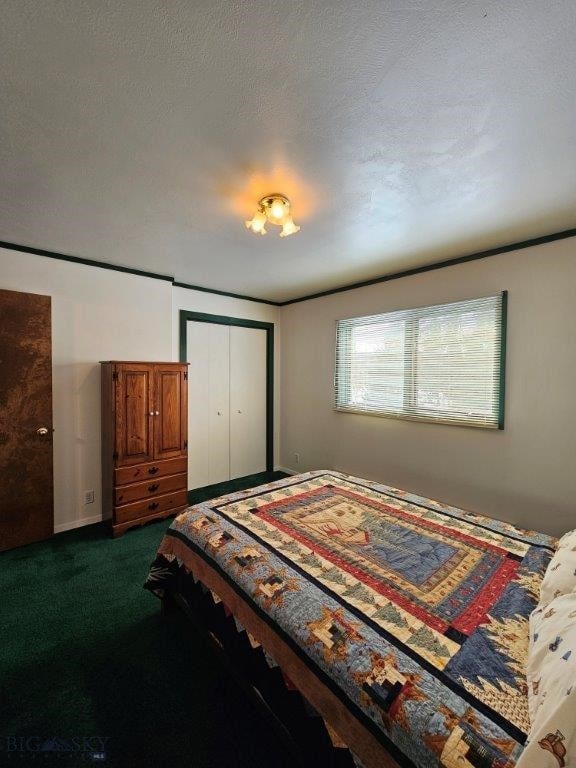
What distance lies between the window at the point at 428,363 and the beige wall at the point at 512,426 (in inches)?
3.9

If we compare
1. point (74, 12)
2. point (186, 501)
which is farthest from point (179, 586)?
point (74, 12)

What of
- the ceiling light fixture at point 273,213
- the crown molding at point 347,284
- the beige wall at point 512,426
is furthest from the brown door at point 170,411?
the beige wall at point 512,426

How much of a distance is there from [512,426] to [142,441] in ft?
10.7

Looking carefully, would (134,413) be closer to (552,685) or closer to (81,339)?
(81,339)

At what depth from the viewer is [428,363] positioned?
316 centimetres

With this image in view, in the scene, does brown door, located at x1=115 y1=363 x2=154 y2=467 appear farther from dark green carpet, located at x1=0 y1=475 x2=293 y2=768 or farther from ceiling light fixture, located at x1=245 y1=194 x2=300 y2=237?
ceiling light fixture, located at x1=245 y1=194 x2=300 y2=237

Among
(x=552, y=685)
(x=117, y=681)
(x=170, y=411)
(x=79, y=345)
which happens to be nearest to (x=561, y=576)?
(x=552, y=685)

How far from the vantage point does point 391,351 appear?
3.47 metres

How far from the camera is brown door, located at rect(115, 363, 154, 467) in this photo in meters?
2.89

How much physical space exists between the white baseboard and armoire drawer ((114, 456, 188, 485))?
0.61 meters

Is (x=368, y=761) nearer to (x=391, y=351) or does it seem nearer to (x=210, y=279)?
(x=391, y=351)

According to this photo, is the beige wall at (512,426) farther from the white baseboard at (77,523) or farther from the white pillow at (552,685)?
the white baseboard at (77,523)

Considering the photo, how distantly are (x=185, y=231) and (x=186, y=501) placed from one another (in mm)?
2561

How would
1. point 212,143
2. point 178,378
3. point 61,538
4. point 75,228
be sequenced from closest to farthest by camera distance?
point 212,143 < point 75,228 < point 61,538 < point 178,378
